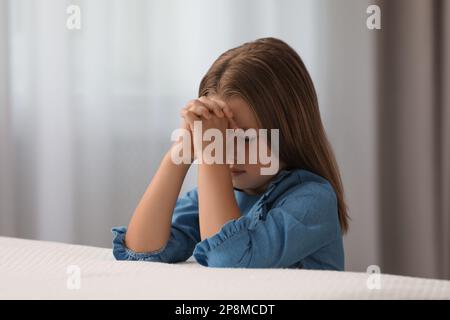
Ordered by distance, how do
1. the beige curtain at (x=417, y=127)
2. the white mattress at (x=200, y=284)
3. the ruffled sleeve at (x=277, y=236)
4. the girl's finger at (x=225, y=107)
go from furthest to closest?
the beige curtain at (x=417, y=127) < the girl's finger at (x=225, y=107) < the ruffled sleeve at (x=277, y=236) < the white mattress at (x=200, y=284)

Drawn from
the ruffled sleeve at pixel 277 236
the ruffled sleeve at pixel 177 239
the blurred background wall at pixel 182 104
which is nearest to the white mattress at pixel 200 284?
the ruffled sleeve at pixel 277 236

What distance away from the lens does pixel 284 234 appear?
3.23ft

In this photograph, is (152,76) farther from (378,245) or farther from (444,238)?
(444,238)

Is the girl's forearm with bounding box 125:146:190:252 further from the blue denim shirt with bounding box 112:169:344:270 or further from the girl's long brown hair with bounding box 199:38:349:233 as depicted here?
the girl's long brown hair with bounding box 199:38:349:233

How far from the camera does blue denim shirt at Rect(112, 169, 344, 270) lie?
3.21 ft

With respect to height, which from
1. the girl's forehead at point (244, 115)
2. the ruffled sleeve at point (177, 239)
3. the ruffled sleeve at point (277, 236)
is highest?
the girl's forehead at point (244, 115)

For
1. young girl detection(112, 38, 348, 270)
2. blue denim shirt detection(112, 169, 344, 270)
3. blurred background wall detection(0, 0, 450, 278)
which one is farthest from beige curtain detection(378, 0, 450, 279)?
blue denim shirt detection(112, 169, 344, 270)

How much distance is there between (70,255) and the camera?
103cm

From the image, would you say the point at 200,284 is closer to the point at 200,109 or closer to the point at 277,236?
the point at 277,236

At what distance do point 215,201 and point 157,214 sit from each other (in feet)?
0.52

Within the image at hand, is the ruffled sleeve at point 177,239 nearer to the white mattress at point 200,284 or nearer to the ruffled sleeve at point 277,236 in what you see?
the ruffled sleeve at point 277,236

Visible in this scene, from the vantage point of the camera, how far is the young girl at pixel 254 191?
3.25 ft

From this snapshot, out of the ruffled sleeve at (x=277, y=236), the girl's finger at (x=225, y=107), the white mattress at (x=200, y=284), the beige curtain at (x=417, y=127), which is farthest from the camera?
the beige curtain at (x=417, y=127)
